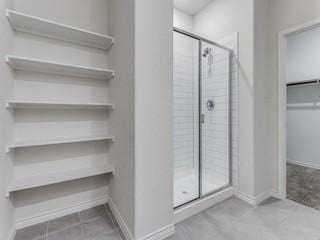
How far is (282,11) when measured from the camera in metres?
2.11

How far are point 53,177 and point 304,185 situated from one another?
11.0 feet

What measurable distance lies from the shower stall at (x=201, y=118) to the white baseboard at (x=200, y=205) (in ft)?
0.23

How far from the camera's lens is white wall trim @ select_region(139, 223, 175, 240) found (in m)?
1.40

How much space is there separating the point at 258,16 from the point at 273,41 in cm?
38

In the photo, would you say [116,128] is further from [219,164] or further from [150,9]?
[219,164]

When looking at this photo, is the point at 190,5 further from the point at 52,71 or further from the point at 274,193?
the point at 274,193

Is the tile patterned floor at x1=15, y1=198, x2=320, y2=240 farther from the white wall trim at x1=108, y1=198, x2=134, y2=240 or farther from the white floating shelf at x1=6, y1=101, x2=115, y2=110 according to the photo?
the white floating shelf at x1=6, y1=101, x2=115, y2=110

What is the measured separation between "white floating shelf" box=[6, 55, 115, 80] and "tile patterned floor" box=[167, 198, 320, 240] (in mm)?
1778

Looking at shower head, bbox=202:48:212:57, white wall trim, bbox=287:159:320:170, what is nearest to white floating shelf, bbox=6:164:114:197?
shower head, bbox=202:48:212:57

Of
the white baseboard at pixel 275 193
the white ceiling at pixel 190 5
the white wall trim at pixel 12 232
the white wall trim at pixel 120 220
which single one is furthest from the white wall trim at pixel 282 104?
the white wall trim at pixel 12 232

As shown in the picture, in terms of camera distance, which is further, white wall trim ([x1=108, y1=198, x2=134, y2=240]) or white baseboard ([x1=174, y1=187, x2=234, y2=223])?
white baseboard ([x1=174, y1=187, x2=234, y2=223])

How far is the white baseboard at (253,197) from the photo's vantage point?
6.54 feet

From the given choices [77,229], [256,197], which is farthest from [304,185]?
[77,229]

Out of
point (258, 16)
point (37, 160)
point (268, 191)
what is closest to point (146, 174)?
point (37, 160)
